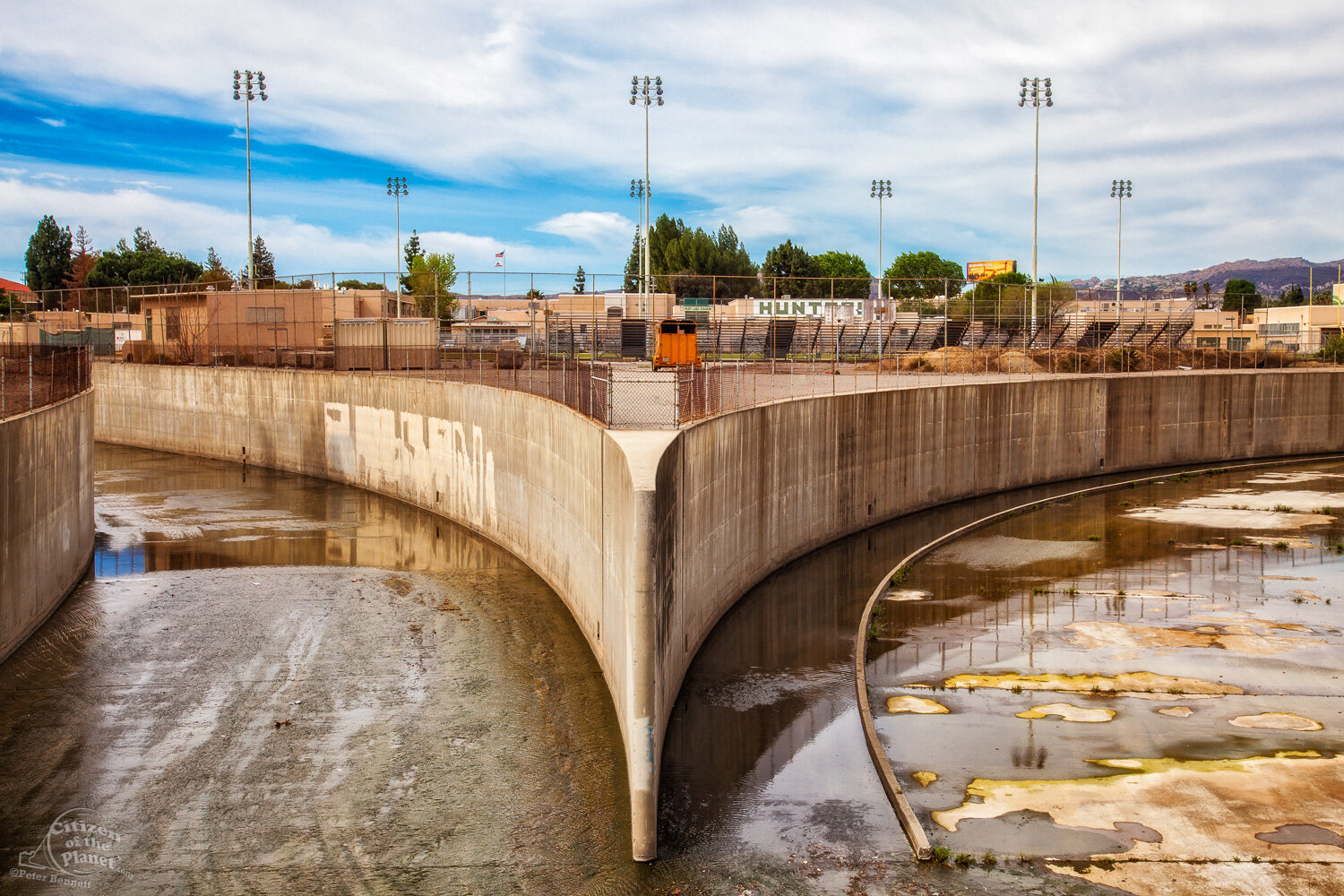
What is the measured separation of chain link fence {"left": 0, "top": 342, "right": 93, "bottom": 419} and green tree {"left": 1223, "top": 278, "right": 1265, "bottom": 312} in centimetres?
5417

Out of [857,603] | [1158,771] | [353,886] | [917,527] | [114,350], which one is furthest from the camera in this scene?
[114,350]

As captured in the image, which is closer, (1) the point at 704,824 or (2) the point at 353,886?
(2) the point at 353,886

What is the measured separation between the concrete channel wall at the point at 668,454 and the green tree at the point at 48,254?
83283 mm

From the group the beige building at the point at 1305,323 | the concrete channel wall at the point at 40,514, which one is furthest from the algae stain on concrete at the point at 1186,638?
the beige building at the point at 1305,323

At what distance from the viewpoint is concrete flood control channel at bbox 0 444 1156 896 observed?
36.6 ft

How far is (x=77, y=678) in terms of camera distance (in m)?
17.0

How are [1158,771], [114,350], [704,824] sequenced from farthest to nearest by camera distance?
1. [114,350]
2. [1158,771]
3. [704,824]

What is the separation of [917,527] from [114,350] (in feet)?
137

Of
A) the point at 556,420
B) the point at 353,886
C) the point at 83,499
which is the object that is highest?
the point at 556,420

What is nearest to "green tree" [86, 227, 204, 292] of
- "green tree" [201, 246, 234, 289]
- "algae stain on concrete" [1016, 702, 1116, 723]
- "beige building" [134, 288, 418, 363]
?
"green tree" [201, 246, 234, 289]

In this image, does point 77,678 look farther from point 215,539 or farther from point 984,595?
point 984,595

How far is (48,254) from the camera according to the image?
124 m

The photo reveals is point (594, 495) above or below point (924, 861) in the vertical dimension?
above

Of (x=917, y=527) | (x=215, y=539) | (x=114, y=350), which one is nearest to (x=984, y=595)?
(x=917, y=527)
